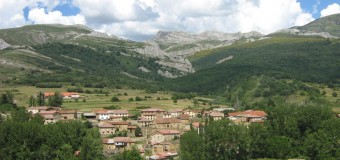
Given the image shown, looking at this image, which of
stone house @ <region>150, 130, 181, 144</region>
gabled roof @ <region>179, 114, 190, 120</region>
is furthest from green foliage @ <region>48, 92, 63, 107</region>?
stone house @ <region>150, 130, 181, 144</region>

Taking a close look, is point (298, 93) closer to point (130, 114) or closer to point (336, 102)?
point (336, 102)

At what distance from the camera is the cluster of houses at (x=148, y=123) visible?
237 feet

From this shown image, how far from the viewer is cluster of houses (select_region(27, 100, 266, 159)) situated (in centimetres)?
7225

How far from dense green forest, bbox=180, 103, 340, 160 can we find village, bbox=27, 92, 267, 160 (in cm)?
581

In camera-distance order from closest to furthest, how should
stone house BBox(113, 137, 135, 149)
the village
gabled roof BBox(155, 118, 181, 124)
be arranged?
the village → stone house BBox(113, 137, 135, 149) → gabled roof BBox(155, 118, 181, 124)

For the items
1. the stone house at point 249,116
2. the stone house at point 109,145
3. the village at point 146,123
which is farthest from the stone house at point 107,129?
the stone house at point 249,116

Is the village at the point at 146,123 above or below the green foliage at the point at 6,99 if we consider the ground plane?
below

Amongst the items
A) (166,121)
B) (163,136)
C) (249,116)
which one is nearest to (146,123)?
(166,121)

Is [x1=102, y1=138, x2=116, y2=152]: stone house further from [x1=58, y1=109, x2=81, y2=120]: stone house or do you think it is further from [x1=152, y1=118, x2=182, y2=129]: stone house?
[x1=58, y1=109, x2=81, y2=120]: stone house

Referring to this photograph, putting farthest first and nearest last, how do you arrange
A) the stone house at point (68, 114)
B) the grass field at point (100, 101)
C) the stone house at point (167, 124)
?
the grass field at point (100, 101)
the stone house at point (68, 114)
the stone house at point (167, 124)

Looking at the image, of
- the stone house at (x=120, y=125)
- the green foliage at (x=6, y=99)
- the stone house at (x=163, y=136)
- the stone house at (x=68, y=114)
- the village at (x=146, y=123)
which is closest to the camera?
the village at (x=146, y=123)

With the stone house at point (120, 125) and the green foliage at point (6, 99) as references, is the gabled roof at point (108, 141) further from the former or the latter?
the green foliage at point (6, 99)

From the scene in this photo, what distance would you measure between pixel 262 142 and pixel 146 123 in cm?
3676

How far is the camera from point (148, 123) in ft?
308
